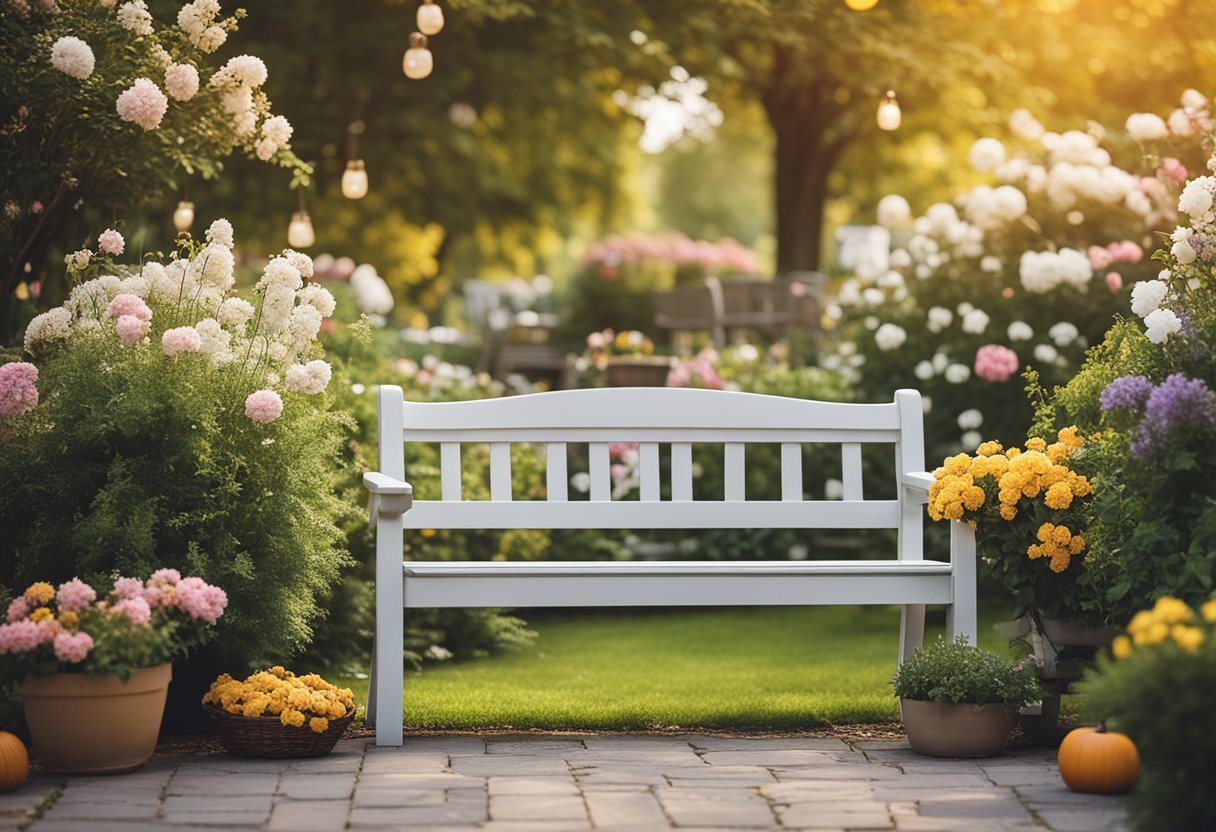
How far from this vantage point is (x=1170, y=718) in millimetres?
3447

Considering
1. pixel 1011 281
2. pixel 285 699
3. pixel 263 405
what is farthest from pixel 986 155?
pixel 285 699

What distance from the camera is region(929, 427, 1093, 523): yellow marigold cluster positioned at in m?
4.98

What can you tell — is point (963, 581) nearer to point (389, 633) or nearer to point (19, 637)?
point (389, 633)

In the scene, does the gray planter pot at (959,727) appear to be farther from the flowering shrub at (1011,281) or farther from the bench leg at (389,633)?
the flowering shrub at (1011,281)

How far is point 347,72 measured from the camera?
13617 mm

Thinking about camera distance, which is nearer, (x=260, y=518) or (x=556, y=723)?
(x=260, y=518)

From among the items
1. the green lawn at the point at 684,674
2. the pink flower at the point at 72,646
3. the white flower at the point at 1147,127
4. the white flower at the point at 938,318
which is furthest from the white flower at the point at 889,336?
the pink flower at the point at 72,646

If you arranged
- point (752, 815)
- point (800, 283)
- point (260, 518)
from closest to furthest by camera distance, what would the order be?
point (752, 815), point (260, 518), point (800, 283)

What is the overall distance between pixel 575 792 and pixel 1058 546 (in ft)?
5.84

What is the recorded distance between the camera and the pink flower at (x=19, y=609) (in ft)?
14.5

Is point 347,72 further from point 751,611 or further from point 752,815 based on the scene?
point 752,815

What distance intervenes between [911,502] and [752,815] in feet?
6.51

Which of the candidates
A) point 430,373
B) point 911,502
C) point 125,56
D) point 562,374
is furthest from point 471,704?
point 562,374

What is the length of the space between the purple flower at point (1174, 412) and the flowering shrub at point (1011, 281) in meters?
3.82
